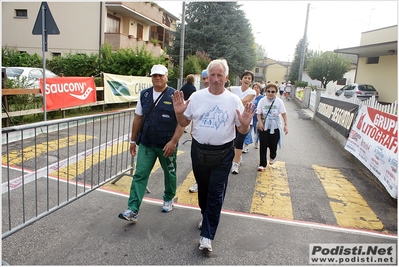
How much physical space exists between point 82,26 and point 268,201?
74.1ft

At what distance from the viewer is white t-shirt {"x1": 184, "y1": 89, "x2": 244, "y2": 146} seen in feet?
10.0

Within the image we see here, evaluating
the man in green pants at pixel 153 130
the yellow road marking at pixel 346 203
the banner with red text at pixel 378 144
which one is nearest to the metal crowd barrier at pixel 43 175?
the man in green pants at pixel 153 130

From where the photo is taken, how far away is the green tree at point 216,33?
2930 centimetres

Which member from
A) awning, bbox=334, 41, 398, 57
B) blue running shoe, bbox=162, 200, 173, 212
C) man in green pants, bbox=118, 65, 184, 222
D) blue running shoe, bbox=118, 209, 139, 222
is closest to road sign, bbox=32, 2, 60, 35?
man in green pants, bbox=118, 65, 184, 222

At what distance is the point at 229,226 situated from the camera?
372cm

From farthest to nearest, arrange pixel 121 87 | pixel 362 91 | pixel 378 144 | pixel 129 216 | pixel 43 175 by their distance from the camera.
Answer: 1. pixel 362 91
2. pixel 121 87
3. pixel 378 144
4. pixel 43 175
5. pixel 129 216

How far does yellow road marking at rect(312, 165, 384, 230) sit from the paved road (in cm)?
1

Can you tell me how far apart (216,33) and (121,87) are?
18.2 m

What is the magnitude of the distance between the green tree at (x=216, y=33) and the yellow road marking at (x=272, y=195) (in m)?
24.7

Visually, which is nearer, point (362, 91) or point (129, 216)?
point (129, 216)

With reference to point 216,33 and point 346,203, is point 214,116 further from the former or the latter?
point 216,33

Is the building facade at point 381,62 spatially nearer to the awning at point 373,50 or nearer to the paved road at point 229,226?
the awning at point 373,50

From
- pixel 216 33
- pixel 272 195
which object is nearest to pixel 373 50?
pixel 216 33

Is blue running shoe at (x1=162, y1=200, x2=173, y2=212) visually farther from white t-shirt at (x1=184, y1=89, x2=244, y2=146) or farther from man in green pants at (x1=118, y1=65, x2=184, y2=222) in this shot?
white t-shirt at (x1=184, y1=89, x2=244, y2=146)
